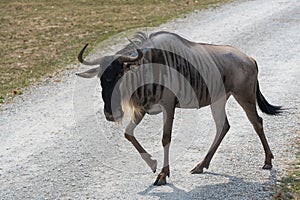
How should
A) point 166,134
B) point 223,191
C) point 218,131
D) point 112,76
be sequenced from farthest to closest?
1. point 218,131
2. point 166,134
3. point 223,191
4. point 112,76

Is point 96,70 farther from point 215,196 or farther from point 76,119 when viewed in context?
point 76,119

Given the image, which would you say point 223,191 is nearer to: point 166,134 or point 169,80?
point 166,134

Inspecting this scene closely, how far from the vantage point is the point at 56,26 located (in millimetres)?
18172

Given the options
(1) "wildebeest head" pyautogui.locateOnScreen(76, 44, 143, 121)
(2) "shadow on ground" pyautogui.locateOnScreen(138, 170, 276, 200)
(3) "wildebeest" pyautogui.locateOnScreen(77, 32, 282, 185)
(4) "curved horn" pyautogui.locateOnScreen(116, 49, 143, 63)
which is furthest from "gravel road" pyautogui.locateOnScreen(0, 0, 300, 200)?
(4) "curved horn" pyautogui.locateOnScreen(116, 49, 143, 63)

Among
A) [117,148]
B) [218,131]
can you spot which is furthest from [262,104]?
[117,148]

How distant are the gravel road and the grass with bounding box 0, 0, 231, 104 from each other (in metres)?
1.01

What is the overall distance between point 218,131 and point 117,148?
4.58ft

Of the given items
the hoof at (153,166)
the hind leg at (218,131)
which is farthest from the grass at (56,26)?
the hind leg at (218,131)

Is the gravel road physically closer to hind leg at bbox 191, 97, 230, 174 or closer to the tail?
hind leg at bbox 191, 97, 230, 174

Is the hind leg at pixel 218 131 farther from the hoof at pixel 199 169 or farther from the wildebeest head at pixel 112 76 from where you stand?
the wildebeest head at pixel 112 76

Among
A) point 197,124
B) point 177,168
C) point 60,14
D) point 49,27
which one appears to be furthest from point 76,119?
point 60,14

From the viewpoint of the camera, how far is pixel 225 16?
59.8 ft

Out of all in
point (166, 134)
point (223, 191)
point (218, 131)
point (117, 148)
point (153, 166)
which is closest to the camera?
point (223, 191)

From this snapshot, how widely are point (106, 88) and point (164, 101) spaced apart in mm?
758
